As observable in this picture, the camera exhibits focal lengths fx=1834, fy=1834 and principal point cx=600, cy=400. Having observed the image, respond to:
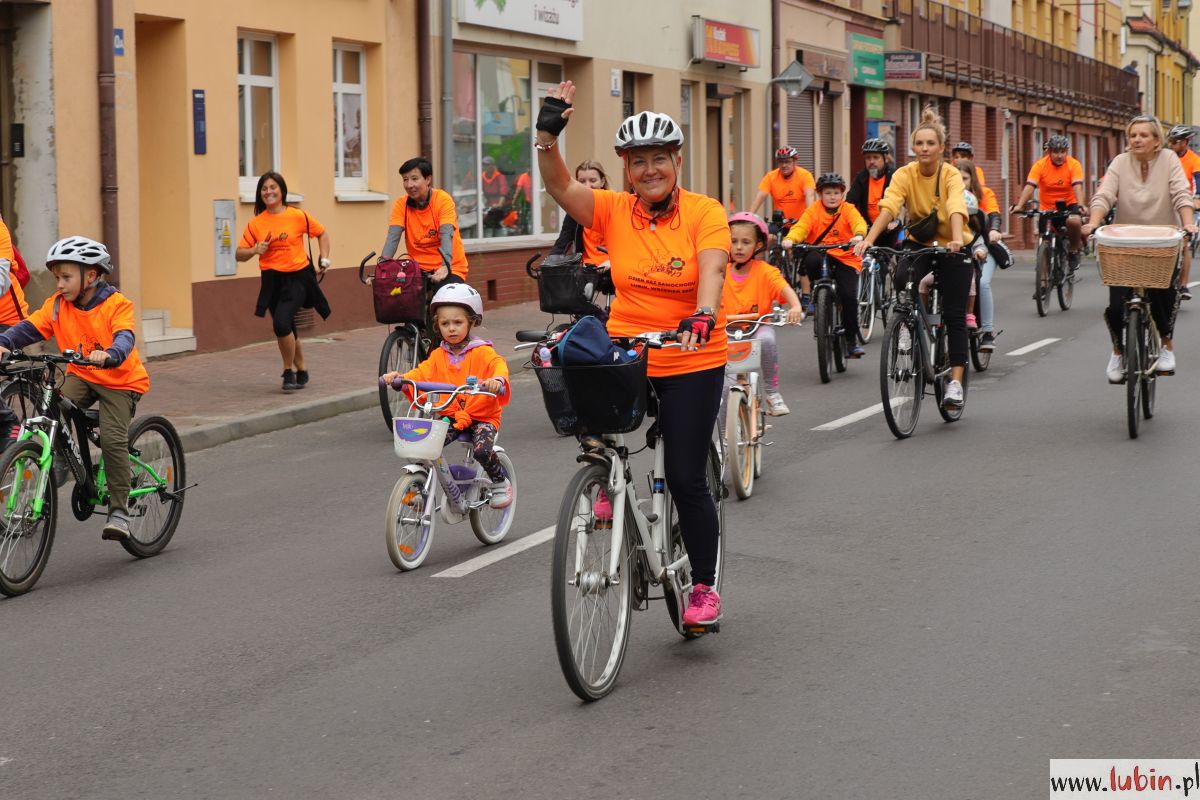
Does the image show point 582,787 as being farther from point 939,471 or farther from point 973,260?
point 973,260

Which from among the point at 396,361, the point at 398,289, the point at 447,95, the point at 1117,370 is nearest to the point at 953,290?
the point at 1117,370

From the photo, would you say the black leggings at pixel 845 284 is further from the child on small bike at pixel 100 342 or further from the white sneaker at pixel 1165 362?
the child on small bike at pixel 100 342

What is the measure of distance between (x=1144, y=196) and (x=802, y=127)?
24.1 meters

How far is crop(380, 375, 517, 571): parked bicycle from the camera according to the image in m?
7.63

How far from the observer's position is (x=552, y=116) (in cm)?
543

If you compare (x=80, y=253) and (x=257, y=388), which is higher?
(x=80, y=253)

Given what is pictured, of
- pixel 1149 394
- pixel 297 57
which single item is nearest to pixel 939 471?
pixel 1149 394

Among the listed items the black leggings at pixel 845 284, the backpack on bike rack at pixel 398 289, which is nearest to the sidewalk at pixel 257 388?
the backpack on bike rack at pixel 398 289

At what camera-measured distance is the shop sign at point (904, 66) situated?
126 ft

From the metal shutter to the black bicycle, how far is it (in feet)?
73.4

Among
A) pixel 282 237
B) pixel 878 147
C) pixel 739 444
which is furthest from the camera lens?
pixel 878 147

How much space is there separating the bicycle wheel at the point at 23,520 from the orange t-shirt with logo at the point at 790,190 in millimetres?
14338

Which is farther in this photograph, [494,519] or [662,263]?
[494,519]

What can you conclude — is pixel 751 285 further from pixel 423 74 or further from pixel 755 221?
pixel 423 74
